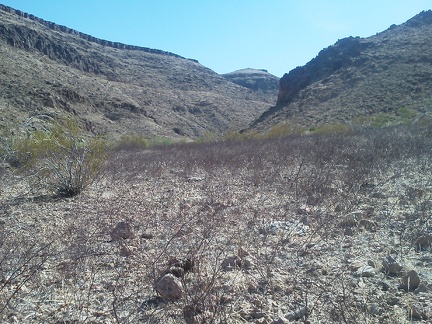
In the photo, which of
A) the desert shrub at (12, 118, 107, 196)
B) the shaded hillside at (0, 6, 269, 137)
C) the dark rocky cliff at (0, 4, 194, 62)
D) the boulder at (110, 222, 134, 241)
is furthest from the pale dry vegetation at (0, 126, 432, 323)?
the dark rocky cliff at (0, 4, 194, 62)

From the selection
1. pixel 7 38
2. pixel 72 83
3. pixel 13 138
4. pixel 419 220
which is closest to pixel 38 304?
pixel 419 220

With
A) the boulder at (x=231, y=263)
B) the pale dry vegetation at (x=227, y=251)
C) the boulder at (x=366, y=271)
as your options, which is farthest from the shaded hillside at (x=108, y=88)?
the boulder at (x=366, y=271)

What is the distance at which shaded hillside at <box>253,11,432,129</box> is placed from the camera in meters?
30.5

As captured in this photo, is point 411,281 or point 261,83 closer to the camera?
point 411,281

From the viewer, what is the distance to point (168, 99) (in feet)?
201

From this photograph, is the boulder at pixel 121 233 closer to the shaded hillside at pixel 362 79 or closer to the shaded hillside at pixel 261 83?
the shaded hillside at pixel 362 79

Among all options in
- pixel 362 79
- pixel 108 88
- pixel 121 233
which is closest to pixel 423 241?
pixel 121 233

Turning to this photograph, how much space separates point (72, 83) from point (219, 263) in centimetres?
4870

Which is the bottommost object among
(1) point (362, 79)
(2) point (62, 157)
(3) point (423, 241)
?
(2) point (62, 157)

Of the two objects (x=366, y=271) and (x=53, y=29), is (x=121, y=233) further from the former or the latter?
(x=53, y=29)

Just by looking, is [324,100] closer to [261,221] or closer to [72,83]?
[72,83]

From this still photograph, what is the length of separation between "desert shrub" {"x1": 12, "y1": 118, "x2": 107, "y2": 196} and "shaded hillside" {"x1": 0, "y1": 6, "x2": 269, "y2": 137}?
2253cm

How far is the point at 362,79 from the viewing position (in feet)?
118

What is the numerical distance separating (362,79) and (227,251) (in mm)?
35464
